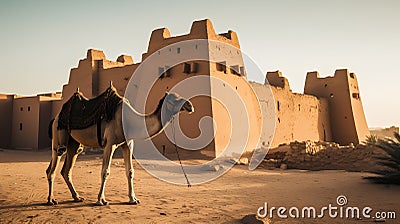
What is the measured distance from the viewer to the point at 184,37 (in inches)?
655

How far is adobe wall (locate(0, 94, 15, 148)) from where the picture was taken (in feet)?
74.2

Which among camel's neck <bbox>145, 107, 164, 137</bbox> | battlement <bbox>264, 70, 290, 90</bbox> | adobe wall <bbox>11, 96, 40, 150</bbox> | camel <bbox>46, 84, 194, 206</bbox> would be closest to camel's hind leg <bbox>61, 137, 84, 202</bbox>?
camel <bbox>46, 84, 194, 206</bbox>

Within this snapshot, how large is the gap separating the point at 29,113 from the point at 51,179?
19.0 meters

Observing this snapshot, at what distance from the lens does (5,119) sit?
22.9 metres

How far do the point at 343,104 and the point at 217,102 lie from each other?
1717cm

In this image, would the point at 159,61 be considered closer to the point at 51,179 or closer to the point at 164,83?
the point at 164,83

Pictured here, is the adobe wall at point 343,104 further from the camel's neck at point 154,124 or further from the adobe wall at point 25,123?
the camel's neck at point 154,124

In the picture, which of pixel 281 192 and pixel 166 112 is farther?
pixel 281 192

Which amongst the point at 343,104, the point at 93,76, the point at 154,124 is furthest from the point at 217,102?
the point at 343,104

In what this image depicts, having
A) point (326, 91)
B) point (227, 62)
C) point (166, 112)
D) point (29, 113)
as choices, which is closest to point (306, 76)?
point (326, 91)

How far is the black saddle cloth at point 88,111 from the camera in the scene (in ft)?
18.3

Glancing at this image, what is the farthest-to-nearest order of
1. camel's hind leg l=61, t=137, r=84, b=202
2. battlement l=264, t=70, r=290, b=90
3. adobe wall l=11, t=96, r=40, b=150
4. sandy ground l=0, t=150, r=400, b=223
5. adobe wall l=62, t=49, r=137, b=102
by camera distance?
1. battlement l=264, t=70, r=290, b=90
2. adobe wall l=11, t=96, r=40, b=150
3. adobe wall l=62, t=49, r=137, b=102
4. camel's hind leg l=61, t=137, r=84, b=202
5. sandy ground l=0, t=150, r=400, b=223

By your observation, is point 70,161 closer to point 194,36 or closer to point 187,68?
point 187,68

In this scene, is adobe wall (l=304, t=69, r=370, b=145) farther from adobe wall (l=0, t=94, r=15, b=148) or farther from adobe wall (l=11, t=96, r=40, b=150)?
adobe wall (l=0, t=94, r=15, b=148)
